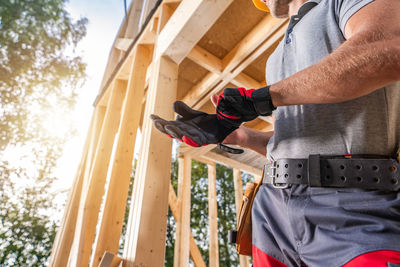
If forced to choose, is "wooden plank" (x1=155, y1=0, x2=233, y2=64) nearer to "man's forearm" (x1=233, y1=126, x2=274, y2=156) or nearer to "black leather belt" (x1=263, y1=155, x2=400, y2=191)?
"man's forearm" (x1=233, y1=126, x2=274, y2=156)

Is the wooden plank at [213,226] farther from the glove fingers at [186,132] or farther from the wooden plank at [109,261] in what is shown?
the glove fingers at [186,132]

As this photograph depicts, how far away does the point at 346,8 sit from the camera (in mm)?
724

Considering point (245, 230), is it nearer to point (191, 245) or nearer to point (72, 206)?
point (72, 206)

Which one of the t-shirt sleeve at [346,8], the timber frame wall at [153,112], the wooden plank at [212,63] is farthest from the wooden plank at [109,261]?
the wooden plank at [212,63]

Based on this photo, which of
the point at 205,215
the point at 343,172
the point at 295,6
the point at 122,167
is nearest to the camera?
the point at 343,172

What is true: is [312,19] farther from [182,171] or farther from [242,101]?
[182,171]

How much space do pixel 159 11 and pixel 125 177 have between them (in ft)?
5.72

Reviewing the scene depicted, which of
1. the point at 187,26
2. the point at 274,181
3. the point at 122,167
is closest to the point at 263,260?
the point at 274,181

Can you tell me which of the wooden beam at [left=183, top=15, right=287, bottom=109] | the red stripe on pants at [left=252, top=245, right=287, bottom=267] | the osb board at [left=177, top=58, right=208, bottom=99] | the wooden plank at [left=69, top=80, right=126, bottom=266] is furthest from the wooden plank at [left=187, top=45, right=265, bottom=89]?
the red stripe on pants at [left=252, top=245, right=287, bottom=267]

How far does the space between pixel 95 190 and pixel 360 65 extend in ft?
8.09

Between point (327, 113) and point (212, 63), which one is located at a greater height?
point (212, 63)

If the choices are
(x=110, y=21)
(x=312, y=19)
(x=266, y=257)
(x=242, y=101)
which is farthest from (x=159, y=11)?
(x=110, y=21)

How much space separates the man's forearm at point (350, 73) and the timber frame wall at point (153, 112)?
1136 millimetres

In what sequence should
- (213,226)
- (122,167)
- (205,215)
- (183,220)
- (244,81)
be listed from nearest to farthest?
(122,167), (244,81), (183,220), (213,226), (205,215)
